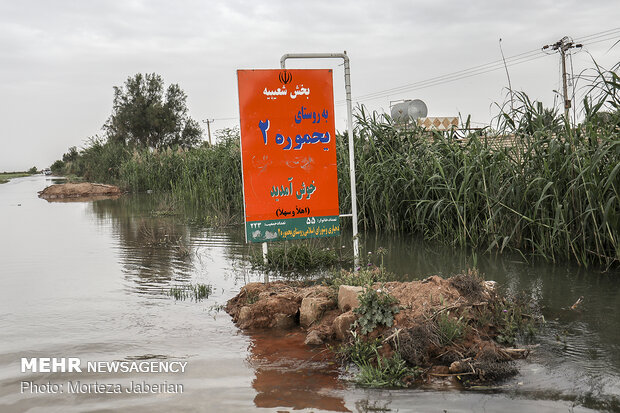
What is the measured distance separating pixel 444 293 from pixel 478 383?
109 cm

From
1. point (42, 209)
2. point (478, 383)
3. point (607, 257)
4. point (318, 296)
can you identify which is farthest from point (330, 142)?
point (42, 209)

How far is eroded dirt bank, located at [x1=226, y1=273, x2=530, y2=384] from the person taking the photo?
13.1ft

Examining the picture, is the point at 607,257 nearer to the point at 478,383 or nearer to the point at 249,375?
the point at 478,383

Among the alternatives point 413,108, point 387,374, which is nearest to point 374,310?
point 387,374

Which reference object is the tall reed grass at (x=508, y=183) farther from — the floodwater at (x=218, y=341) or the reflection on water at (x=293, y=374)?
the reflection on water at (x=293, y=374)

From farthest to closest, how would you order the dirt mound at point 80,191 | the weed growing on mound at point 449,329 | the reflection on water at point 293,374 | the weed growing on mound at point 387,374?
the dirt mound at point 80,191
the weed growing on mound at point 449,329
the weed growing on mound at point 387,374
the reflection on water at point 293,374

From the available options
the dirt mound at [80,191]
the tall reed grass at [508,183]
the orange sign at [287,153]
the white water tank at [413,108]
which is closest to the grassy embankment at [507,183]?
the tall reed grass at [508,183]

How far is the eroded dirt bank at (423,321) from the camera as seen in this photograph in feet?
13.1

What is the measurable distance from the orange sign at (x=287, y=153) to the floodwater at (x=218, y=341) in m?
0.97

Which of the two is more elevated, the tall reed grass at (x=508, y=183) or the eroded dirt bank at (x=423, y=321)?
the tall reed grass at (x=508, y=183)

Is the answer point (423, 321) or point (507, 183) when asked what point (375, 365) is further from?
point (507, 183)

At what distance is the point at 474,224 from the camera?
28.6 ft

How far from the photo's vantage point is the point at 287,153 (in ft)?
23.2

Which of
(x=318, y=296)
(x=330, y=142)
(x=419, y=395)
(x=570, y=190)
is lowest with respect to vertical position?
(x=419, y=395)
